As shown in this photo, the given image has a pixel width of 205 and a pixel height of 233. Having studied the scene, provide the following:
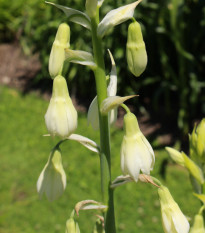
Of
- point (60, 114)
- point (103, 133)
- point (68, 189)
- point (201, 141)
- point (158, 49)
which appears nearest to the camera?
point (60, 114)

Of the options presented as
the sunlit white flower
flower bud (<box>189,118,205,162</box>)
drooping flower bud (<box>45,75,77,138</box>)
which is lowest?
the sunlit white flower

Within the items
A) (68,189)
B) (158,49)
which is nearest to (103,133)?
(68,189)

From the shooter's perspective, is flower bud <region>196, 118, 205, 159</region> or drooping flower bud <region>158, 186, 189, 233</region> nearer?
drooping flower bud <region>158, 186, 189, 233</region>

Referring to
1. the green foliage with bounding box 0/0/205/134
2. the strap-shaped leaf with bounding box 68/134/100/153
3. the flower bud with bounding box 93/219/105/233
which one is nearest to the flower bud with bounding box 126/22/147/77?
the strap-shaped leaf with bounding box 68/134/100/153

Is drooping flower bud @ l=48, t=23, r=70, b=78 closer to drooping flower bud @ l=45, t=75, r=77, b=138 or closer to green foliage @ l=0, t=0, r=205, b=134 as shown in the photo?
drooping flower bud @ l=45, t=75, r=77, b=138

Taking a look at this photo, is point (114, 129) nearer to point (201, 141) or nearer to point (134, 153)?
point (201, 141)

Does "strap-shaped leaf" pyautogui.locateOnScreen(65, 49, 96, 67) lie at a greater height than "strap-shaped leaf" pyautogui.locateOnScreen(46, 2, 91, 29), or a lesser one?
lesser

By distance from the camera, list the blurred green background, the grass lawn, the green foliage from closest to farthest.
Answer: the grass lawn < the blurred green background < the green foliage
